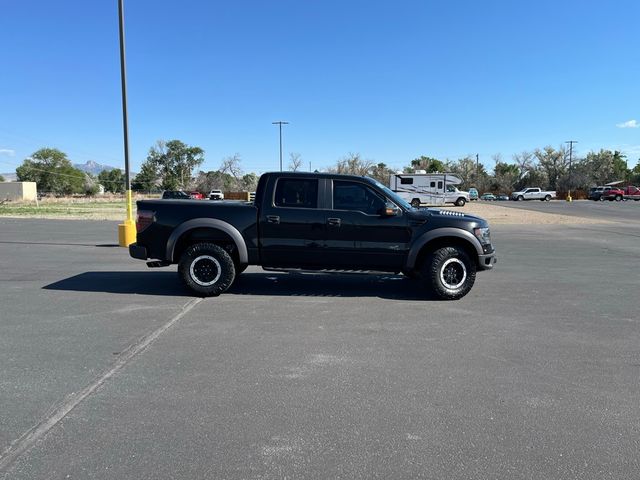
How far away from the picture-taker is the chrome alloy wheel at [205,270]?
300 inches

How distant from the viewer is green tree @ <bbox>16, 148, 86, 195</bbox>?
378 feet

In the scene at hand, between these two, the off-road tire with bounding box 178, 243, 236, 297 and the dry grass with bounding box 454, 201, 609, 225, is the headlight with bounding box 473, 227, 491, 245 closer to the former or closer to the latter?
the off-road tire with bounding box 178, 243, 236, 297

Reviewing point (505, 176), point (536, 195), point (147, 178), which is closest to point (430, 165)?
point (505, 176)

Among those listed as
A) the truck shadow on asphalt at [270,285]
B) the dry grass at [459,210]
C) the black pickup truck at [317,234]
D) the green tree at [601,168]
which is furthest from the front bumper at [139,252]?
the green tree at [601,168]

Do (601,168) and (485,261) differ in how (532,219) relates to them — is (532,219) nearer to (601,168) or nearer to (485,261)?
(485,261)

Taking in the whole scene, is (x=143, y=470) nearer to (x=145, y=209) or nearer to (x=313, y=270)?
(x=313, y=270)

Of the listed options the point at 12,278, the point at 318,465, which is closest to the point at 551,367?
the point at 318,465

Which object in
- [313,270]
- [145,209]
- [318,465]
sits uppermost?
[145,209]

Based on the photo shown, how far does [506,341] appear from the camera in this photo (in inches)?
215

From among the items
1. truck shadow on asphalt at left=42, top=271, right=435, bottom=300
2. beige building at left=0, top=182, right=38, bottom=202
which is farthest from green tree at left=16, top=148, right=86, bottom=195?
truck shadow on asphalt at left=42, top=271, right=435, bottom=300

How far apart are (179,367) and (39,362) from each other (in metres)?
1.36

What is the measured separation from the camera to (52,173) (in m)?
117

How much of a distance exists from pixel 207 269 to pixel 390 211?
Result: 2970 millimetres

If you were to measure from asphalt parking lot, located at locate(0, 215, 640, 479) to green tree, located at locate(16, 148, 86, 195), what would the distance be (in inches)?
4766
